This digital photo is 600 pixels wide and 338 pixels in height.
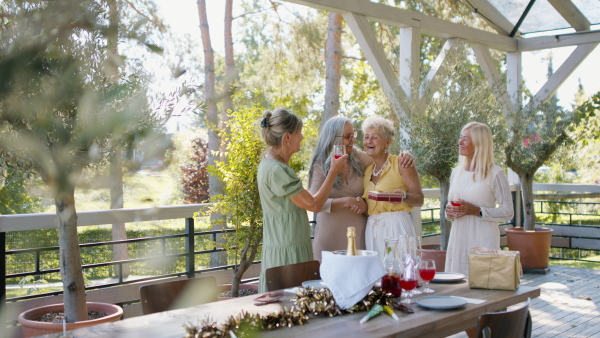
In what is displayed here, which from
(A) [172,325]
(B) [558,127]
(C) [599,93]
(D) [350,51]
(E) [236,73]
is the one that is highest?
(D) [350,51]

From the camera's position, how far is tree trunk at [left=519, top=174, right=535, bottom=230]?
651 centimetres

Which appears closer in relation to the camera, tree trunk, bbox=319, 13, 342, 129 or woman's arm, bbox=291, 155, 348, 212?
woman's arm, bbox=291, 155, 348, 212

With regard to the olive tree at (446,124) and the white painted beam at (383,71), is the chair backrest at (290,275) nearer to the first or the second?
the olive tree at (446,124)

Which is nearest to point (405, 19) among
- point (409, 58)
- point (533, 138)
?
point (409, 58)

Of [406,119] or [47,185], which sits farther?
[406,119]

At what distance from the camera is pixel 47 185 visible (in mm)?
509

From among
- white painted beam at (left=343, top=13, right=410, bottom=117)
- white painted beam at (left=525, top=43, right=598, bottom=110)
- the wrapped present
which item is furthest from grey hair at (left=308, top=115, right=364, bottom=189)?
white painted beam at (left=525, top=43, right=598, bottom=110)

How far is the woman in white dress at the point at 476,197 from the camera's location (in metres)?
3.61

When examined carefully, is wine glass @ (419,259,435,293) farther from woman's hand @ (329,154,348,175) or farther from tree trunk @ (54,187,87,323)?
tree trunk @ (54,187,87,323)

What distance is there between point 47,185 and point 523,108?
677 centimetres

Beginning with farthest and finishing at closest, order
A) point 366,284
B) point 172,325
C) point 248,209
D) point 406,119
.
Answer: point 406,119 → point 248,209 → point 366,284 → point 172,325

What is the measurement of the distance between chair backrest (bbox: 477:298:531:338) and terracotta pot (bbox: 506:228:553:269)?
473 cm

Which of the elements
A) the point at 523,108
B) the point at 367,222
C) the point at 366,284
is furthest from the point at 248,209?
the point at 523,108

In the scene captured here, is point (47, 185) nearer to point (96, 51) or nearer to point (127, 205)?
point (127, 205)
